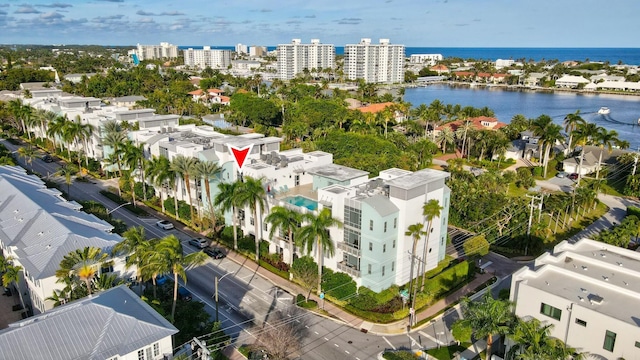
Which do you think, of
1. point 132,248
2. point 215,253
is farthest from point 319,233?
point 215,253

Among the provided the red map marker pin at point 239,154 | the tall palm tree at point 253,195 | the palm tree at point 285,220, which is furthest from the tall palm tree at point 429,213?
the red map marker pin at point 239,154

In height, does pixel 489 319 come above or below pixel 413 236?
below

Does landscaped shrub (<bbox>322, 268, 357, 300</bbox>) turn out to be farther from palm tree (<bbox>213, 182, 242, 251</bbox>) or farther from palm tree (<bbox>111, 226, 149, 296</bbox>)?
palm tree (<bbox>111, 226, 149, 296</bbox>)

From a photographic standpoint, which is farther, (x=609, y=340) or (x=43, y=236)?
(x=43, y=236)

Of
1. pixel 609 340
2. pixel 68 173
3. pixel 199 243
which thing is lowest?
pixel 199 243

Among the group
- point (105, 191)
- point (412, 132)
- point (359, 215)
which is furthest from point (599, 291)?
point (412, 132)

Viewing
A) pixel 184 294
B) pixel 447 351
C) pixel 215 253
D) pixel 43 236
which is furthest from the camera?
pixel 215 253

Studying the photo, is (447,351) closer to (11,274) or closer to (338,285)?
(338,285)

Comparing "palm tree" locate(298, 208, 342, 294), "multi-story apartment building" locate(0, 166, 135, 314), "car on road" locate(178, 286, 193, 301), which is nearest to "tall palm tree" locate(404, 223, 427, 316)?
"palm tree" locate(298, 208, 342, 294)
